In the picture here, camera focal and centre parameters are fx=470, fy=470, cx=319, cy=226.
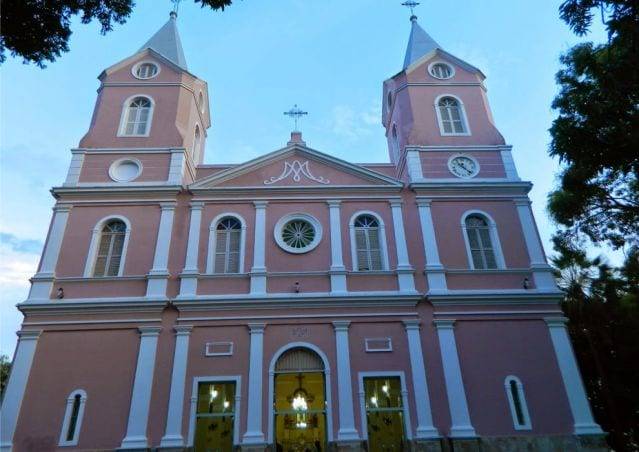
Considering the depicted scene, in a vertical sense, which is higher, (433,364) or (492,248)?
(492,248)

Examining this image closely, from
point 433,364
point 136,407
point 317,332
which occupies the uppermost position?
point 317,332

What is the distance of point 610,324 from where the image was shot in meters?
18.7

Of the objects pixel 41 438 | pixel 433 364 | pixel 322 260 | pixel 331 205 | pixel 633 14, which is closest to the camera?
pixel 633 14

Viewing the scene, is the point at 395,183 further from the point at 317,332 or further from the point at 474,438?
the point at 474,438

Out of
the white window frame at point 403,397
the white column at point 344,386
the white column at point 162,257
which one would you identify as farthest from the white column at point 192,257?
the white window frame at point 403,397

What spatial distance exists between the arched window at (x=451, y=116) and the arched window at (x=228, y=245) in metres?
8.64

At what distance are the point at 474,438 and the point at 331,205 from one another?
26.7 ft

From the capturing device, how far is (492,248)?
50.8 ft

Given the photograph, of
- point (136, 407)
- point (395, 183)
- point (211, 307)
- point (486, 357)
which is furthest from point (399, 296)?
point (136, 407)

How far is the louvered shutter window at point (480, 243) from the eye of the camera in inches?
600

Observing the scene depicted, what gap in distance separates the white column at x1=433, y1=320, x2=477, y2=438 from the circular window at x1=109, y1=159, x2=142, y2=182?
11152 millimetres

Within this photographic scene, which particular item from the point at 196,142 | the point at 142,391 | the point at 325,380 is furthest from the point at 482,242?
the point at 196,142

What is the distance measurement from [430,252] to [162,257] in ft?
27.8

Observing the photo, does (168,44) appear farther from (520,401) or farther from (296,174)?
(520,401)
